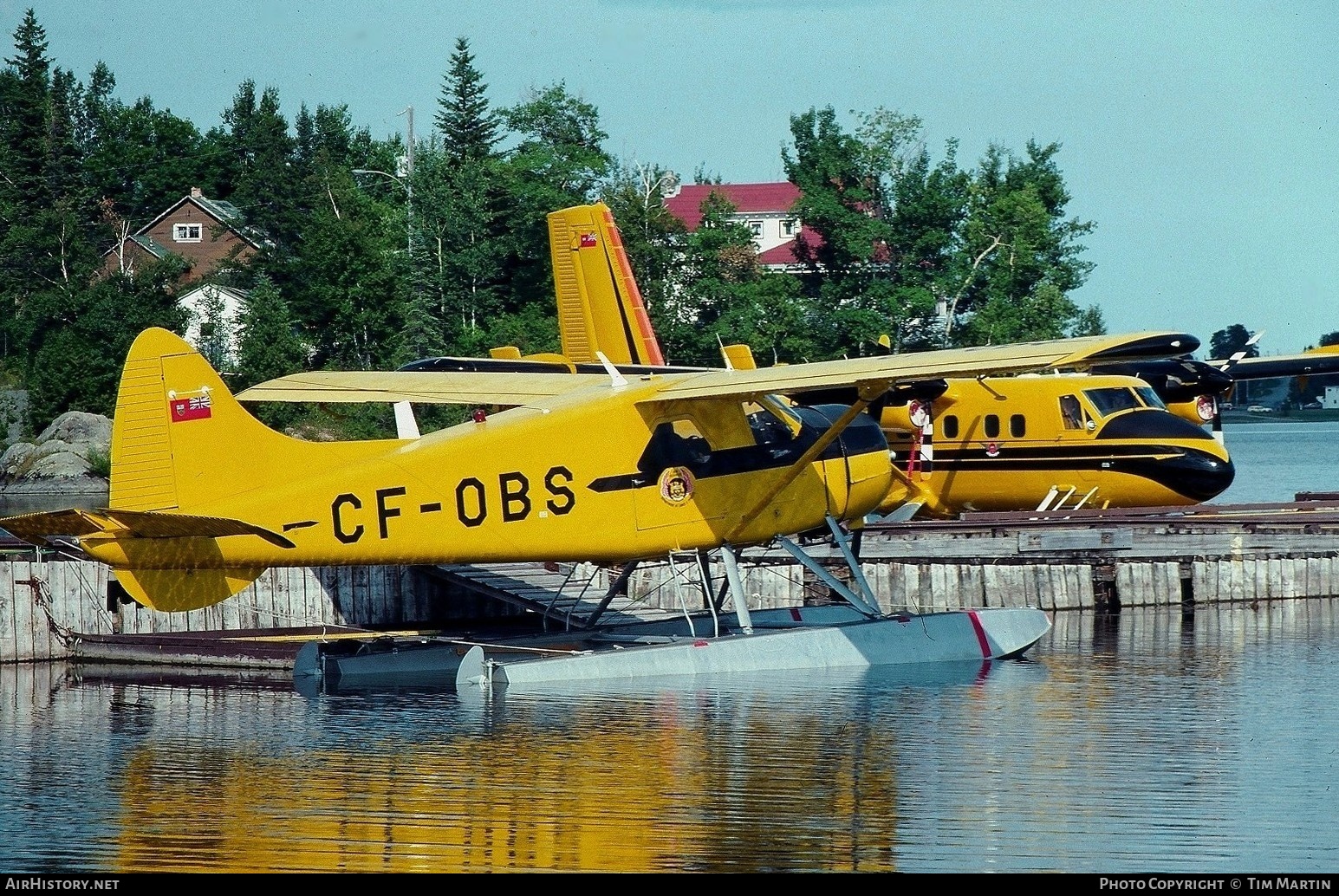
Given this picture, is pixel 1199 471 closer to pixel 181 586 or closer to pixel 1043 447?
pixel 1043 447

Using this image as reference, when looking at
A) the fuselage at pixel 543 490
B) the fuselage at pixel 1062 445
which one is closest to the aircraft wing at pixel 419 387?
the fuselage at pixel 543 490

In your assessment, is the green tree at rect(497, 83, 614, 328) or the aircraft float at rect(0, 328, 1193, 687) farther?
the green tree at rect(497, 83, 614, 328)

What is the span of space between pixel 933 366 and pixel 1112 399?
34.9 ft

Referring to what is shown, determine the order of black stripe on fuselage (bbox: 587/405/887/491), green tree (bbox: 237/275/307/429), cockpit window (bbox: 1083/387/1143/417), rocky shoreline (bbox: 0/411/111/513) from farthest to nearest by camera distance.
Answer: green tree (bbox: 237/275/307/429) < rocky shoreline (bbox: 0/411/111/513) < cockpit window (bbox: 1083/387/1143/417) < black stripe on fuselage (bbox: 587/405/887/491)

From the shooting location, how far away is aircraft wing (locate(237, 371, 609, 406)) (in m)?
16.9

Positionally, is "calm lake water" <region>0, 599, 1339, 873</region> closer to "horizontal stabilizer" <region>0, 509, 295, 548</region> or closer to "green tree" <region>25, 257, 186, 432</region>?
"horizontal stabilizer" <region>0, 509, 295, 548</region>

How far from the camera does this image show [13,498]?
48312mm

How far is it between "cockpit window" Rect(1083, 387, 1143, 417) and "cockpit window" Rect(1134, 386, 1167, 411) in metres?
0.16

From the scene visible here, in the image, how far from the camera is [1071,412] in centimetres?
2395

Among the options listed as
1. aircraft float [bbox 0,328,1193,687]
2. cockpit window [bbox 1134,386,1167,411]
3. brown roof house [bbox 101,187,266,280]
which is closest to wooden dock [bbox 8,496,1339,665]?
cockpit window [bbox 1134,386,1167,411]

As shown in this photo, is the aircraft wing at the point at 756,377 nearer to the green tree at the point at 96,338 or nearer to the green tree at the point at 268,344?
the green tree at the point at 268,344

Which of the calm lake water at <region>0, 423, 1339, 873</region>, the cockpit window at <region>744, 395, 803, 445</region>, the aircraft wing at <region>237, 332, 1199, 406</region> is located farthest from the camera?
the cockpit window at <region>744, 395, 803, 445</region>
